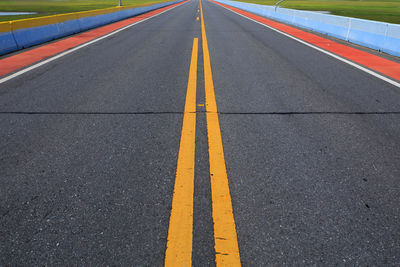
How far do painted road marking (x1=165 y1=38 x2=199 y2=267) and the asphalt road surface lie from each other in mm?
17

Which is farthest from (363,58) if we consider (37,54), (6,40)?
(6,40)

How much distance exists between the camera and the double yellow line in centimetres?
182

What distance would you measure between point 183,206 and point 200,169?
0.56m

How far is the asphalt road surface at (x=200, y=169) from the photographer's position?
74.5 inches

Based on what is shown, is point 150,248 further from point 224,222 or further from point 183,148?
point 183,148

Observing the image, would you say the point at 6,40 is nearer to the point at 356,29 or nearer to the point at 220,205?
the point at 220,205

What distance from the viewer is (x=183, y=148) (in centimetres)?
310

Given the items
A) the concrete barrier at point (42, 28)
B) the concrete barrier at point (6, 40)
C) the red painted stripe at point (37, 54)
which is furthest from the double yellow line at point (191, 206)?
the concrete barrier at point (42, 28)

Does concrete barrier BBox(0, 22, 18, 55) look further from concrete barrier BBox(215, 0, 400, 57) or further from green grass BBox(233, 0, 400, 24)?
green grass BBox(233, 0, 400, 24)

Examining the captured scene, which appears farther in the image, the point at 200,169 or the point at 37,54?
the point at 37,54

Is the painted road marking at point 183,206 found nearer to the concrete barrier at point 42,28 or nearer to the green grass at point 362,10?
the concrete barrier at point 42,28

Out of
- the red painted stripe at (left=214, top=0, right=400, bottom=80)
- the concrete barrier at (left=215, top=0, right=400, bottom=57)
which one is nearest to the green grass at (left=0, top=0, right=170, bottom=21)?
the concrete barrier at (left=215, top=0, right=400, bottom=57)

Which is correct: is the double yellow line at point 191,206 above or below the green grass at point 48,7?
below

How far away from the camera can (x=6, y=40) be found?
7.99 metres
